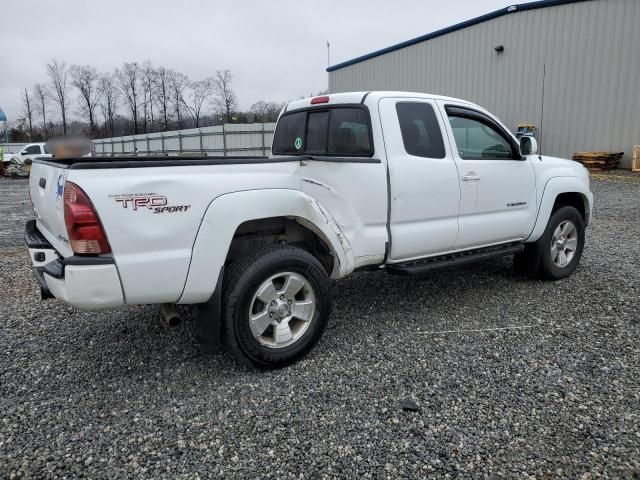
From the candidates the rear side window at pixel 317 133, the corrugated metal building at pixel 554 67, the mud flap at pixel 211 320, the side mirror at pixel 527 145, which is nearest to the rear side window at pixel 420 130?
the rear side window at pixel 317 133

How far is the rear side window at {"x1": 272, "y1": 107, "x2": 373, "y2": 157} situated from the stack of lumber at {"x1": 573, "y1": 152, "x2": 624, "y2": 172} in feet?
49.8

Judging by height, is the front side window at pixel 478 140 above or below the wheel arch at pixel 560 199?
above

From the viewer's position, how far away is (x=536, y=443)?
2598 mm

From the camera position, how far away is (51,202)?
119 inches

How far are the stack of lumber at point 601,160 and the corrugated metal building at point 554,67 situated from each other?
45 centimetres

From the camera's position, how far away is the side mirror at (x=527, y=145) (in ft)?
15.7

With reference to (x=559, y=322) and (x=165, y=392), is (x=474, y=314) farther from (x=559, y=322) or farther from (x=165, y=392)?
(x=165, y=392)

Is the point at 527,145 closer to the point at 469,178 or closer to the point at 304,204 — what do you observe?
the point at 469,178

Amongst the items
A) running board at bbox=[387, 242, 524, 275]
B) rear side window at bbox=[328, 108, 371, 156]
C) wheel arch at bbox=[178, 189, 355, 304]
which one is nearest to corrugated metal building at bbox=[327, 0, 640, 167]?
running board at bbox=[387, 242, 524, 275]

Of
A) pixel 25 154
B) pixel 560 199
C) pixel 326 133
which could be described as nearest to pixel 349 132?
pixel 326 133

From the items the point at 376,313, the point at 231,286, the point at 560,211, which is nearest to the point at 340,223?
the point at 231,286

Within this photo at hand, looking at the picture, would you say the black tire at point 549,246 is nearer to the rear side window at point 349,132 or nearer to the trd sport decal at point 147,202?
the rear side window at point 349,132

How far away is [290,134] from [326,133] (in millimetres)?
554

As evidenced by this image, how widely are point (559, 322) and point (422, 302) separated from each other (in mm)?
1196
